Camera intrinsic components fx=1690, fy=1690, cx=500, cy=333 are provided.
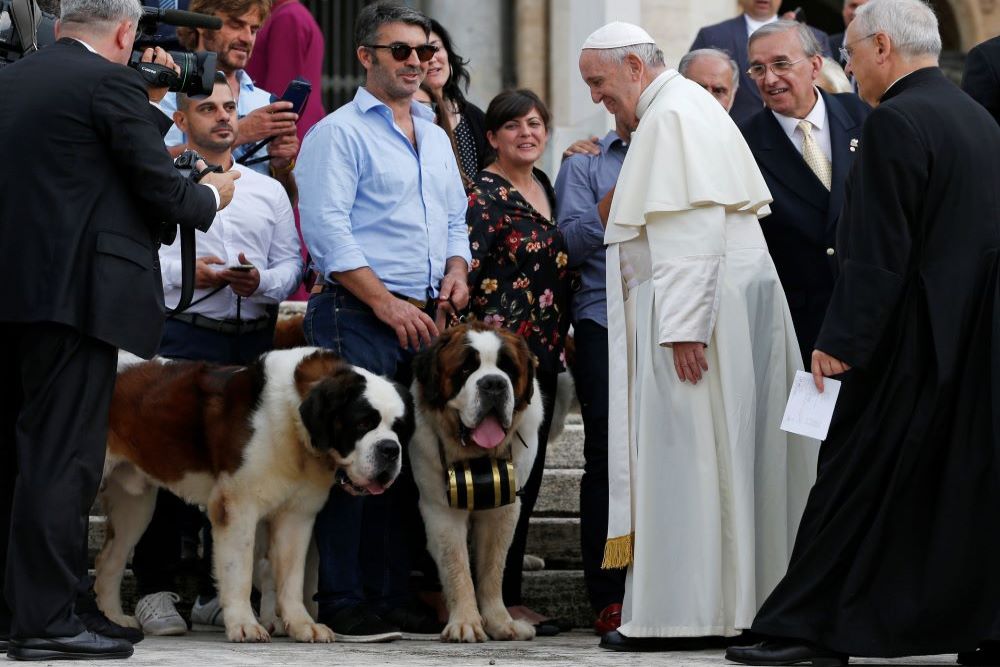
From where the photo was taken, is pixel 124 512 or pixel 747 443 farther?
pixel 124 512

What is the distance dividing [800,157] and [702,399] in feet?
4.45

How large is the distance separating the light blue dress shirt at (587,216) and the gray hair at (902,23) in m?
2.02

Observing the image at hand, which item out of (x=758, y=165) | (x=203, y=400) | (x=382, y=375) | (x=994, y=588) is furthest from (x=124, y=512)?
(x=994, y=588)

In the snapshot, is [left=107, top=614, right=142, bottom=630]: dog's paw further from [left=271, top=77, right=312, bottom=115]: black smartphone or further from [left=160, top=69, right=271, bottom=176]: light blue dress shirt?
[left=271, top=77, right=312, bottom=115]: black smartphone

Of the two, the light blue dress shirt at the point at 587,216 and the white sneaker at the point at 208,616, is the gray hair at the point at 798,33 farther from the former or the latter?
the white sneaker at the point at 208,616

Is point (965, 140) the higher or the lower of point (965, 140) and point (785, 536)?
the higher

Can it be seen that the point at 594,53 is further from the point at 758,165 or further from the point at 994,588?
the point at 994,588

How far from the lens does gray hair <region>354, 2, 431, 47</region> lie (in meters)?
7.31

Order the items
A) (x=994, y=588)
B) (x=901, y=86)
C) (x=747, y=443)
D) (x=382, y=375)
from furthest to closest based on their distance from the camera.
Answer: (x=382, y=375) < (x=747, y=443) < (x=901, y=86) < (x=994, y=588)

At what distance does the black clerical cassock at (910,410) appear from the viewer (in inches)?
217

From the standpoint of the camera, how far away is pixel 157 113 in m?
5.98

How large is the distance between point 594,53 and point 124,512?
2755mm

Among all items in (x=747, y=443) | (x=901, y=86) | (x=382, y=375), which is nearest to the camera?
(x=901, y=86)

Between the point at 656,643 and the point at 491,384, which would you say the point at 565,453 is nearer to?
the point at 491,384
